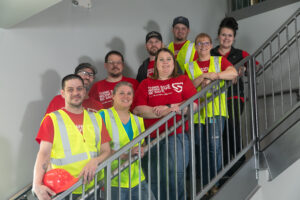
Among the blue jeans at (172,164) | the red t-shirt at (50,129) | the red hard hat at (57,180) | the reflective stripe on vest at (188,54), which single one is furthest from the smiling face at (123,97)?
the reflective stripe on vest at (188,54)

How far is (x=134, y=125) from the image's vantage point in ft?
9.53

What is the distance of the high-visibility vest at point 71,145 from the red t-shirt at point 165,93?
2.13 ft

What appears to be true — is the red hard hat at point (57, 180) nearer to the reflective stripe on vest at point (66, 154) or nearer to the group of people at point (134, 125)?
the group of people at point (134, 125)

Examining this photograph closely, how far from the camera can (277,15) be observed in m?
5.66

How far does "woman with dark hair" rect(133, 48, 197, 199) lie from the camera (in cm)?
293

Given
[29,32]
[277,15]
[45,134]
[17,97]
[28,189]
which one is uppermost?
[277,15]

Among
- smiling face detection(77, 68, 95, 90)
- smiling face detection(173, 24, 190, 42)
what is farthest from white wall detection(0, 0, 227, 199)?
smiling face detection(173, 24, 190, 42)

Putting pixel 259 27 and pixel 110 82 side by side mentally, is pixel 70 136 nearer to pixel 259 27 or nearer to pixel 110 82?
pixel 110 82

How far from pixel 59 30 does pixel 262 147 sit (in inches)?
102

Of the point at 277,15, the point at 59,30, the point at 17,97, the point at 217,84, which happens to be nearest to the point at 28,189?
the point at 17,97

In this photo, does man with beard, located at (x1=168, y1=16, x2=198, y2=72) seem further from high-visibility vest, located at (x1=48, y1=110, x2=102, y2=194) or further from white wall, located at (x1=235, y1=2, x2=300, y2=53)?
white wall, located at (x1=235, y1=2, x2=300, y2=53)

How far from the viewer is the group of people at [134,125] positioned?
2.53 meters

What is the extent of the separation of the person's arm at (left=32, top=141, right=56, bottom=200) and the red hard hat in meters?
0.03

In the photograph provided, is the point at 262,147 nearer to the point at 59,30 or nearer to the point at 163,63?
the point at 163,63
